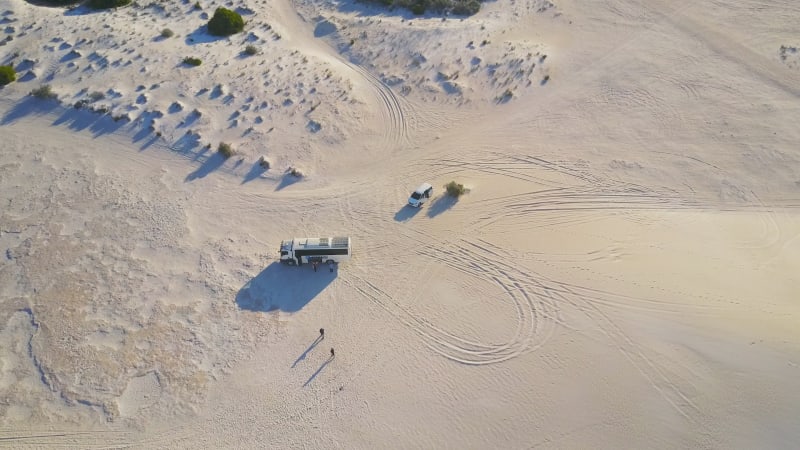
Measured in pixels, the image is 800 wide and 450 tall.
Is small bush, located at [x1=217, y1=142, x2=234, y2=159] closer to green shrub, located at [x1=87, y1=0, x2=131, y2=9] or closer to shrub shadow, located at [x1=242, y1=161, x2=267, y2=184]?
shrub shadow, located at [x1=242, y1=161, x2=267, y2=184]

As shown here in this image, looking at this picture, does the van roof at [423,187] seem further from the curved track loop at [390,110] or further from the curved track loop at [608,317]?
the curved track loop at [608,317]

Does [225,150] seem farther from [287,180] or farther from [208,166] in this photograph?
[287,180]

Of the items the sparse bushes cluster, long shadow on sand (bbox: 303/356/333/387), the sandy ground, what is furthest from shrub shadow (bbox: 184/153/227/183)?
the sparse bushes cluster

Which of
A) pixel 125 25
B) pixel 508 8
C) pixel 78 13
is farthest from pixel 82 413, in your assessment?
pixel 508 8

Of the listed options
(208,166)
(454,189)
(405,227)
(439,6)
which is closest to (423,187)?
(454,189)

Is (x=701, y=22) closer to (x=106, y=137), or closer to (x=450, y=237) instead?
(x=450, y=237)

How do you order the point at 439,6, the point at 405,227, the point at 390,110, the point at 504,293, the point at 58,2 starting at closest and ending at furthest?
the point at 504,293, the point at 405,227, the point at 390,110, the point at 58,2, the point at 439,6
